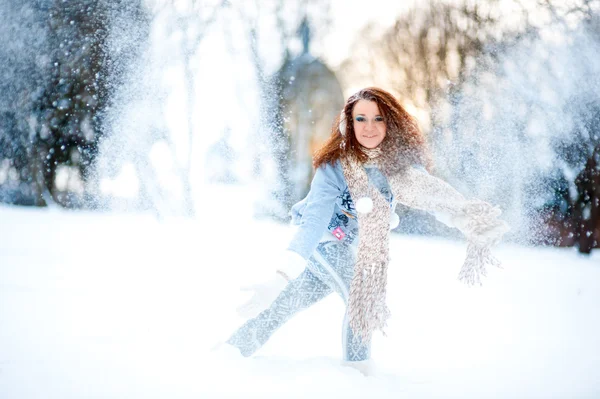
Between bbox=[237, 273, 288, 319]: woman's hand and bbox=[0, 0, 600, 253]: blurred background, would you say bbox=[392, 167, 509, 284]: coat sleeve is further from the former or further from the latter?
bbox=[0, 0, 600, 253]: blurred background

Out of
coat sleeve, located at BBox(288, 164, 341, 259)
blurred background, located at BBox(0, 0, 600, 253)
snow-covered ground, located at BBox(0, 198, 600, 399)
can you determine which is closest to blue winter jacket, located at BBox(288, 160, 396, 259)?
coat sleeve, located at BBox(288, 164, 341, 259)

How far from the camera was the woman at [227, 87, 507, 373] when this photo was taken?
4.57 feet

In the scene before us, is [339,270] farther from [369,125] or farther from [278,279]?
[369,125]

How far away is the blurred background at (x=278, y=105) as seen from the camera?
5730mm

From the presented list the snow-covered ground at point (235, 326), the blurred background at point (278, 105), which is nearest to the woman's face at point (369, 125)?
the snow-covered ground at point (235, 326)

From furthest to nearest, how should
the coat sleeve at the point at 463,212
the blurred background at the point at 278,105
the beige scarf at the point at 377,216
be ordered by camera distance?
the blurred background at the point at 278,105, the beige scarf at the point at 377,216, the coat sleeve at the point at 463,212

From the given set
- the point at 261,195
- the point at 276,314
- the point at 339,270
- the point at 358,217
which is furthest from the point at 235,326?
the point at 261,195

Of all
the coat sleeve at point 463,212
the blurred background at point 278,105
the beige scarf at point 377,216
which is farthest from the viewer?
the blurred background at point 278,105

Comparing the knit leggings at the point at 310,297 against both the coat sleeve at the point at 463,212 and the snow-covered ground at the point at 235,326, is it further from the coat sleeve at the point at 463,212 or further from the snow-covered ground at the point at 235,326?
the coat sleeve at the point at 463,212

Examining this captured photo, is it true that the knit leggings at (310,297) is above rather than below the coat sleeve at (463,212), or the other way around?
below

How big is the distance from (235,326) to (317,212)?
4.07ft

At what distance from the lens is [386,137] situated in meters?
1.52

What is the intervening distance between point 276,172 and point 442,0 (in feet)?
11.9

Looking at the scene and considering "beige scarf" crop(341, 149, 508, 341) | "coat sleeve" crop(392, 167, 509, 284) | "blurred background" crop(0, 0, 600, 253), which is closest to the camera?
"coat sleeve" crop(392, 167, 509, 284)
